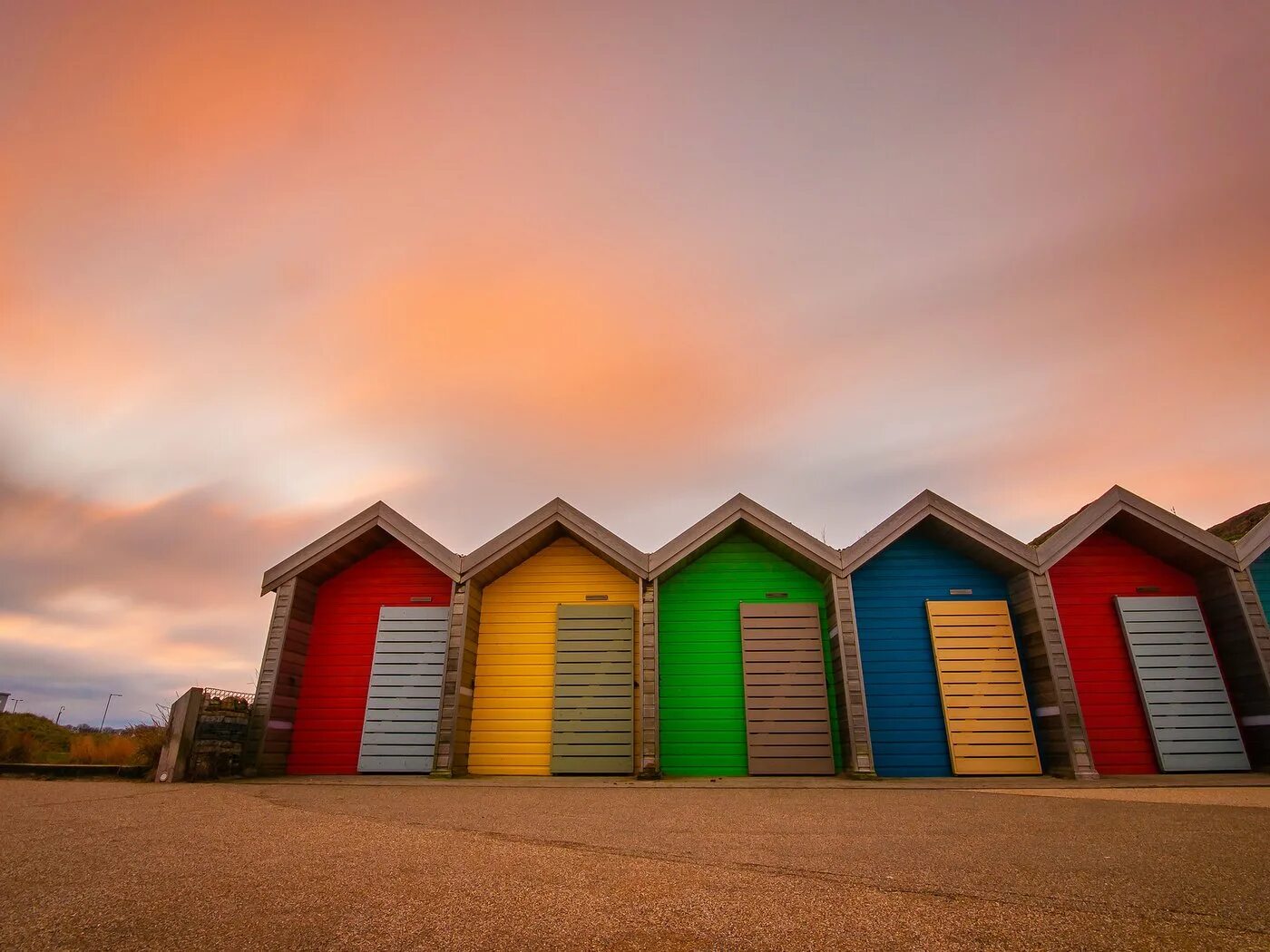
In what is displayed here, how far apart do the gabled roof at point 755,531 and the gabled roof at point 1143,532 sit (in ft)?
13.0

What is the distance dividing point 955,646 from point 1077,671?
7.47 feet

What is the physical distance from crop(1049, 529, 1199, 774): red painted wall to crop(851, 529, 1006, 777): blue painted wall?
4.78 ft

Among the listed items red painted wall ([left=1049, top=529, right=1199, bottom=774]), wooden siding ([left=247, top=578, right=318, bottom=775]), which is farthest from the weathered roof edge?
wooden siding ([left=247, top=578, right=318, bottom=775])

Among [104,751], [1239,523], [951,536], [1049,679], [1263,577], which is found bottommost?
[104,751]

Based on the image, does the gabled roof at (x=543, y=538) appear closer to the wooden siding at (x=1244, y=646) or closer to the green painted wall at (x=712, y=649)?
the green painted wall at (x=712, y=649)

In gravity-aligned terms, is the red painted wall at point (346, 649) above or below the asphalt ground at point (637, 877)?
above

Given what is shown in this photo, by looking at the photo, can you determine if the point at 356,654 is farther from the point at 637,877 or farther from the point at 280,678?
the point at 637,877

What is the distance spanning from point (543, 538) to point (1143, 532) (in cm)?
1172

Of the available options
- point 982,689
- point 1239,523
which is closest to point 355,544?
point 982,689

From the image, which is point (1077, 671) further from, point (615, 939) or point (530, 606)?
point (615, 939)

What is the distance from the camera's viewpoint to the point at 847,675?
34.3 feet

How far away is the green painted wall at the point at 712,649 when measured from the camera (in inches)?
429

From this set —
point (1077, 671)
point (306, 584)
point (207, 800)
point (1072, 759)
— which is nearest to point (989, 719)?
point (1072, 759)

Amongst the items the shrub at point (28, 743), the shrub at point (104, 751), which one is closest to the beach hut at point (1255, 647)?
the shrub at point (104, 751)
